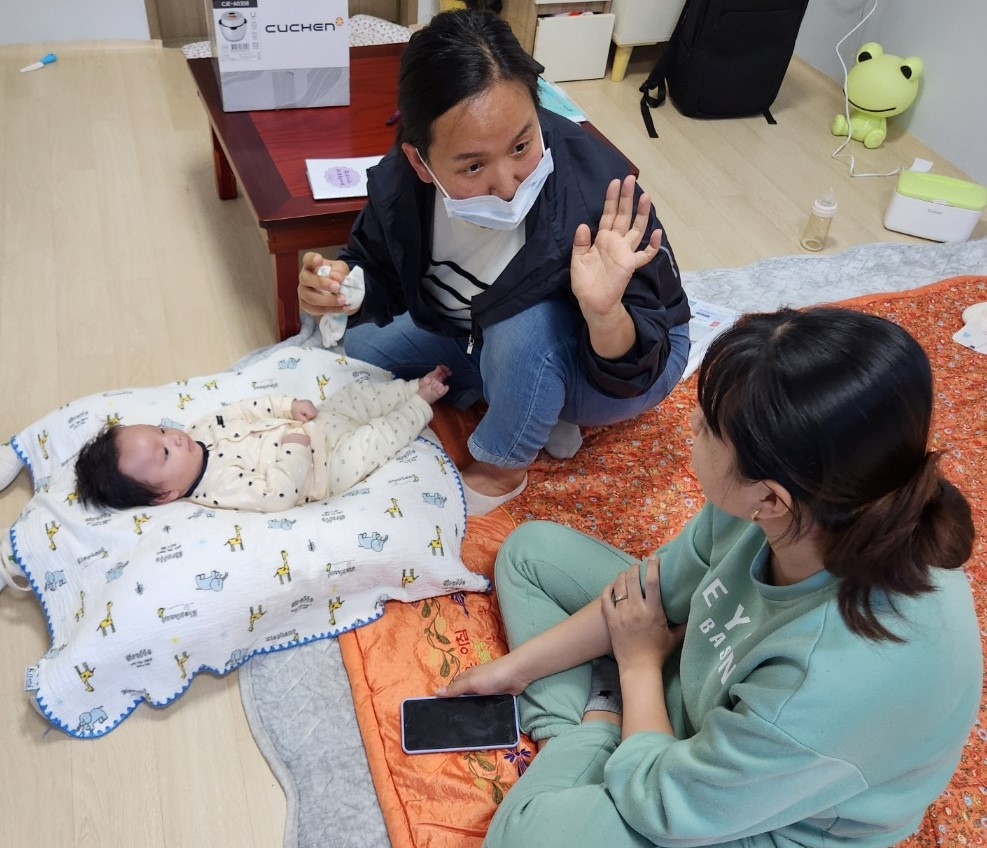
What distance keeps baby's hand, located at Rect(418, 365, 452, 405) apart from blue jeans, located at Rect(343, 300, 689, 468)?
0.07m

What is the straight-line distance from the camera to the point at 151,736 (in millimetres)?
1380

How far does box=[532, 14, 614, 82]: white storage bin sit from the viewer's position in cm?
294

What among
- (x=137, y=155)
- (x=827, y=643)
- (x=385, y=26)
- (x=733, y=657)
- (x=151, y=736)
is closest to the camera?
(x=827, y=643)

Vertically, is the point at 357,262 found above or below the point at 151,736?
above

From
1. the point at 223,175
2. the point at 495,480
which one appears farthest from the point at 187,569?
the point at 223,175

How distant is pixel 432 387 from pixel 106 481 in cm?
63

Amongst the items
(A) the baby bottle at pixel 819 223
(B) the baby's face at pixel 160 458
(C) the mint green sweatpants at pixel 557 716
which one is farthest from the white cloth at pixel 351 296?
(A) the baby bottle at pixel 819 223

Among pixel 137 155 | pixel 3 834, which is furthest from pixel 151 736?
pixel 137 155

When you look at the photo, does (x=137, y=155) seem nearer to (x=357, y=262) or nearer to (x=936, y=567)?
(x=357, y=262)

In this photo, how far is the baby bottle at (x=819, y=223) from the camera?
2400 millimetres

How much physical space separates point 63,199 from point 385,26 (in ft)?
4.59

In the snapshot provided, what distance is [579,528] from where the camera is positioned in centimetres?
170

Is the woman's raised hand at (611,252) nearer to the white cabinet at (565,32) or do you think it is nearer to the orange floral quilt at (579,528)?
the orange floral quilt at (579,528)

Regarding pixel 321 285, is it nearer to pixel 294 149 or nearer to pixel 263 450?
pixel 263 450
